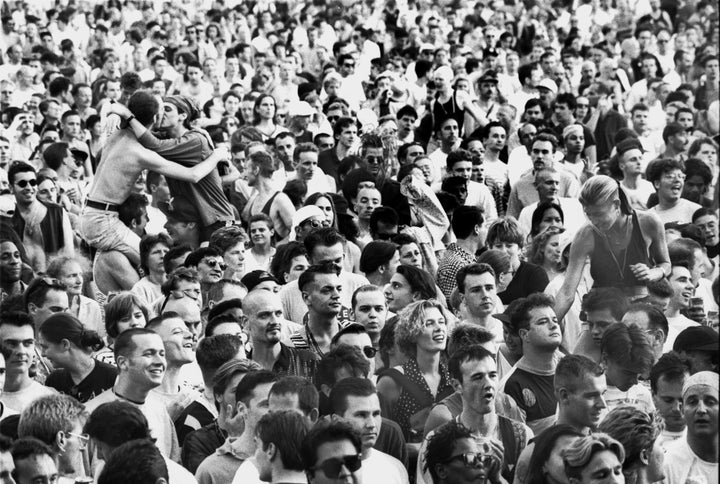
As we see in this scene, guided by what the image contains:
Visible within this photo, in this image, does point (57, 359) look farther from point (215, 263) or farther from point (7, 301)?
point (215, 263)

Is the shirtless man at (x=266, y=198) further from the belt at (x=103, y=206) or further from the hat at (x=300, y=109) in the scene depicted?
the hat at (x=300, y=109)

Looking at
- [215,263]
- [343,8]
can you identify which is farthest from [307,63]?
[215,263]

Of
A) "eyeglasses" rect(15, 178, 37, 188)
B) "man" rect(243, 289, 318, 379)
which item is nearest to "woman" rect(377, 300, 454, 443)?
"man" rect(243, 289, 318, 379)

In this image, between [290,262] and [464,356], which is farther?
[290,262]

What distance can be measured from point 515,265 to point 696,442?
10.2 ft

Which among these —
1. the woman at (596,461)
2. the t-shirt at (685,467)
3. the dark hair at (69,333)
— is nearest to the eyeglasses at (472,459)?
the woman at (596,461)

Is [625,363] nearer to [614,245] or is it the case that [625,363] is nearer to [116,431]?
[614,245]

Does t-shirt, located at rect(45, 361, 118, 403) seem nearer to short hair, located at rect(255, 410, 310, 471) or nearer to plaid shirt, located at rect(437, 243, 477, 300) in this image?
short hair, located at rect(255, 410, 310, 471)

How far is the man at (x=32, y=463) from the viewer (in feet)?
18.0

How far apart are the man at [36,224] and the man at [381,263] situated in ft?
8.02

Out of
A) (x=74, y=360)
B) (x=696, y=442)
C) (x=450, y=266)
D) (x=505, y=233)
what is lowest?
(x=450, y=266)

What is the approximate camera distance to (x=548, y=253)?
31.0ft

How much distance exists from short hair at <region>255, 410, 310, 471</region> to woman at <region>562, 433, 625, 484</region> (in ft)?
3.25

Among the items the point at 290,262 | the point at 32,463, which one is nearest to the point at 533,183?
the point at 290,262
